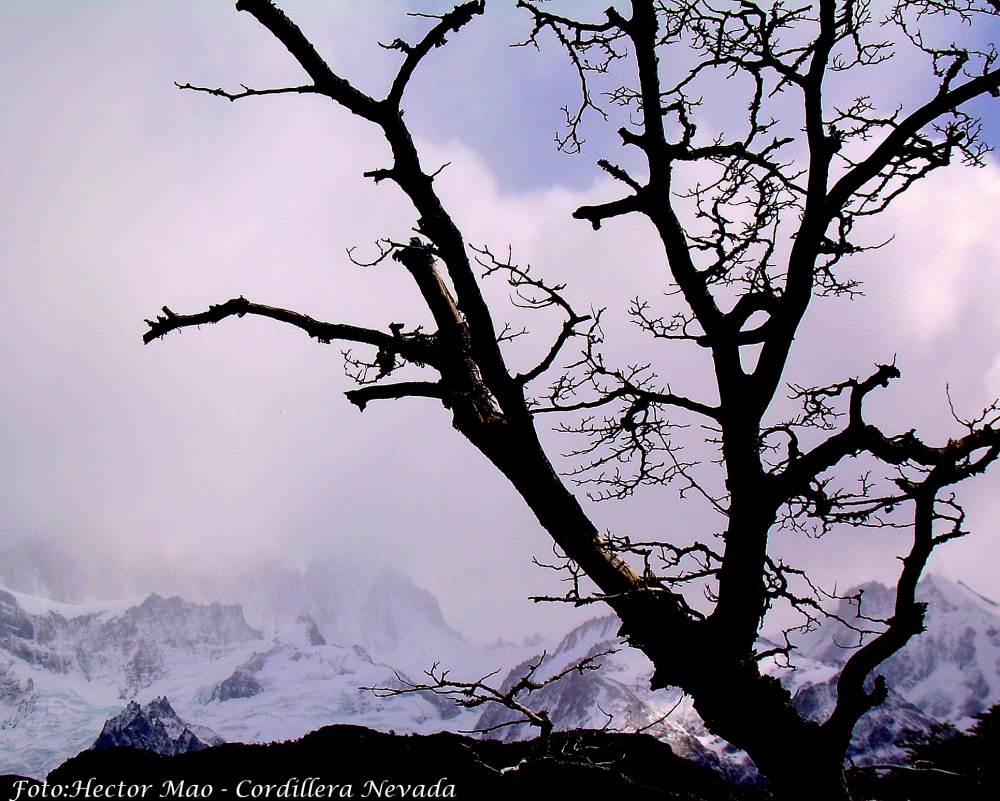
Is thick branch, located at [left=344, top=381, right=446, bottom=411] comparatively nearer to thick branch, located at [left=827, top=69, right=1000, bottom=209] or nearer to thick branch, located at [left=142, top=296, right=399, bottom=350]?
thick branch, located at [left=142, top=296, right=399, bottom=350]

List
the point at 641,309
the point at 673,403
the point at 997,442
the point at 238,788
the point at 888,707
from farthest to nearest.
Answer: the point at 888,707 → the point at 238,788 → the point at 641,309 → the point at 673,403 → the point at 997,442

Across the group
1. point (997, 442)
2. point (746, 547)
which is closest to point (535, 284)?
point (746, 547)

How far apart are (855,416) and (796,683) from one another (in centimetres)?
21685

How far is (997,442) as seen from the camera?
4199 millimetres

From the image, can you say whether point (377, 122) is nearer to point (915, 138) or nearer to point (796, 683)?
point (915, 138)

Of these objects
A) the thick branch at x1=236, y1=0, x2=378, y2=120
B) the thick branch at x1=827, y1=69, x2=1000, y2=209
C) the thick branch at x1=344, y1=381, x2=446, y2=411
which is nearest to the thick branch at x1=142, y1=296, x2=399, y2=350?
the thick branch at x1=344, y1=381, x2=446, y2=411

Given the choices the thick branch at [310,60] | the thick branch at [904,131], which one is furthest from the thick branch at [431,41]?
the thick branch at [904,131]

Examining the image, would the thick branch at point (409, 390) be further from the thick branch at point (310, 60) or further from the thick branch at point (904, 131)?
the thick branch at point (904, 131)

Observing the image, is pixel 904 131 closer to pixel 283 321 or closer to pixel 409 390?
pixel 409 390

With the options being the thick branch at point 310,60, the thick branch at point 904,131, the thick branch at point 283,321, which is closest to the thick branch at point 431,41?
the thick branch at point 310,60

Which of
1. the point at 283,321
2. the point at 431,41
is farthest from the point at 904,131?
the point at 283,321

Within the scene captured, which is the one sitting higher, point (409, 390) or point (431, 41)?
point (431, 41)

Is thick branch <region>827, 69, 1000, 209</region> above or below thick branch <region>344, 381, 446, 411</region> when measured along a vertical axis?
above

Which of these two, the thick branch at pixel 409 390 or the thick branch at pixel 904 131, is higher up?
the thick branch at pixel 904 131
